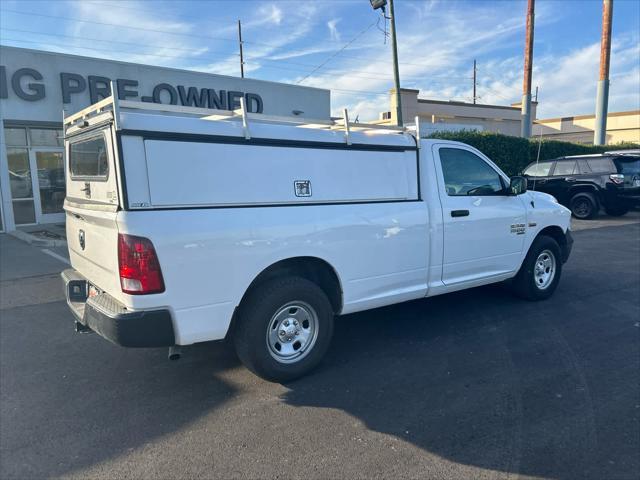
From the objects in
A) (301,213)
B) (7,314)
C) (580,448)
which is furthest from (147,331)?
(7,314)

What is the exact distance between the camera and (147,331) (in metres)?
3.34

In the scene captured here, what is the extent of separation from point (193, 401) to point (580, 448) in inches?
106

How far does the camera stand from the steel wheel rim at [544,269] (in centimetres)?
617

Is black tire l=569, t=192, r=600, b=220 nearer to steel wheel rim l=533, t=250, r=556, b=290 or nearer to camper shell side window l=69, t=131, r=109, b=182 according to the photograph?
steel wheel rim l=533, t=250, r=556, b=290

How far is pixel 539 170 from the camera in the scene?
15.8 meters

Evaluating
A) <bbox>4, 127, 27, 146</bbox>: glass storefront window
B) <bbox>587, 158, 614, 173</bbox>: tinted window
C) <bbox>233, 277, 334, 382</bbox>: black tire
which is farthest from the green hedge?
<bbox>233, 277, 334, 382</bbox>: black tire

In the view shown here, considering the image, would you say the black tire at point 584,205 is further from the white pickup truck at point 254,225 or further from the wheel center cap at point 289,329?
the wheel center cap at point 289,329

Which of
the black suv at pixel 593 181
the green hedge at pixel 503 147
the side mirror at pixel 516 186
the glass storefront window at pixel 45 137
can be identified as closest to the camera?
the side mirror at pixel 516 186

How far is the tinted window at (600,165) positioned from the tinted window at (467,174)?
1068 centimetres

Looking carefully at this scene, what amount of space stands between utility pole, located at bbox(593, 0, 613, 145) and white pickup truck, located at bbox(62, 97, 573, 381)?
21020mm

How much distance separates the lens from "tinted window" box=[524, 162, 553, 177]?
15539 mm

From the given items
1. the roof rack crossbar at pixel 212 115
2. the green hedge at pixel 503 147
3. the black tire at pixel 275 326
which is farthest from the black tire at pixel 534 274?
the green hedge at pixel 503 147

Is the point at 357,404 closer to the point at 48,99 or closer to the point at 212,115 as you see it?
the point at 212,115

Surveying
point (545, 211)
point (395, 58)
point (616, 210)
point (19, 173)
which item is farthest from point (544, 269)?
point (19, 173)
